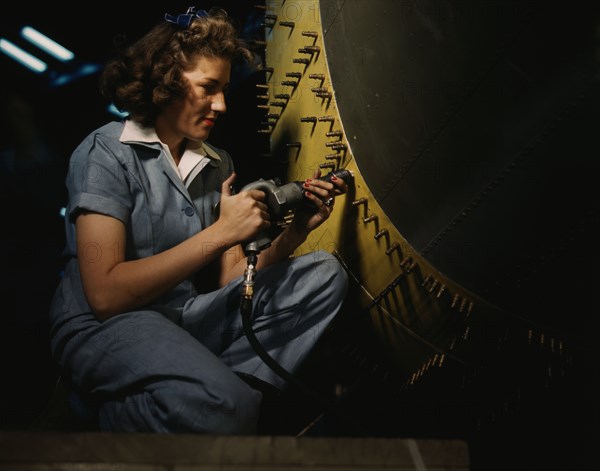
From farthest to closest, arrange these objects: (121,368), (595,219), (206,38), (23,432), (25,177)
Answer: (25,177) → (206,38) → (121,368) → (595,219) → (23,432)

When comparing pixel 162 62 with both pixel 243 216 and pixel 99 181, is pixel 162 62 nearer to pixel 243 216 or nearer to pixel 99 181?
pixel 99 181

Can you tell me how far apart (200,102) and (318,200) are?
43 cm

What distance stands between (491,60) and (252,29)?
1.20m

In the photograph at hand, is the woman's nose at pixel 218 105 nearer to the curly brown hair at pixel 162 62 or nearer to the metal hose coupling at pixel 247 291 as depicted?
the curly brown hair at pixel 162 62

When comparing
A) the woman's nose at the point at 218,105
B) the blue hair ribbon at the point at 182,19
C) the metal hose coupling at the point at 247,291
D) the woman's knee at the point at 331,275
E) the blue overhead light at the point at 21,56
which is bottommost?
the metal hose coupling at the point at 247,291

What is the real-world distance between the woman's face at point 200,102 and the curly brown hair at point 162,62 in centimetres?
2

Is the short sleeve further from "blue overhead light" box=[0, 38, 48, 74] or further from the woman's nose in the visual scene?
"blue overhead light" box=[0, 38, 48, 74]

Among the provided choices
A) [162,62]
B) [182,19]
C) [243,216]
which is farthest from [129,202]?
[182,19]

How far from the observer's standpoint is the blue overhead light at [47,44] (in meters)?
1.89

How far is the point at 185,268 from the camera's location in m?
1.23

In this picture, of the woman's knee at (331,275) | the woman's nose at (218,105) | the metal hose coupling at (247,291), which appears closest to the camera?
the metal hose coupling at (247,291)

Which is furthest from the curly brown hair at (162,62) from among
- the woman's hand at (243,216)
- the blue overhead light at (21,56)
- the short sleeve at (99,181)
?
the blue overhead light at (21,56)

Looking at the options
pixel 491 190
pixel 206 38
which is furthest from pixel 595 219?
pixel 206 38

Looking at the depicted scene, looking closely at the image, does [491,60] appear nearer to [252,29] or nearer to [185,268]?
[185,268]
